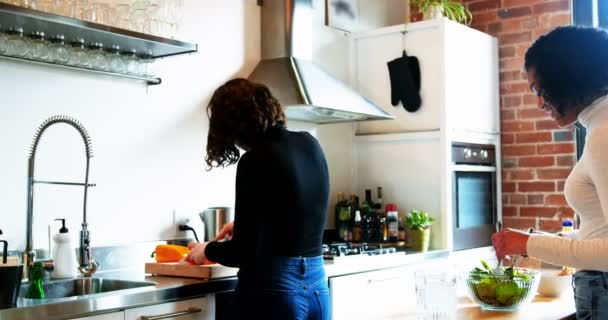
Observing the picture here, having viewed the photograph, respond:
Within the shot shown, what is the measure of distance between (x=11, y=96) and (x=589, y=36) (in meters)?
2.06

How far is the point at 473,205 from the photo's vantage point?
4.54 meters

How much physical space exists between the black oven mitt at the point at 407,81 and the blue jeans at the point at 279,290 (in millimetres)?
2128

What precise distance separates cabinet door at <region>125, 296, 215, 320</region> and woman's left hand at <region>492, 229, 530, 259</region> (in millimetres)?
1140

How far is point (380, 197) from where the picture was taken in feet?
14.8

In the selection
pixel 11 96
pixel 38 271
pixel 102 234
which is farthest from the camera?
pixel 102 234

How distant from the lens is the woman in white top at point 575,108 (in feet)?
6.42

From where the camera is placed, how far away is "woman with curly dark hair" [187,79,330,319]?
7.79 ft

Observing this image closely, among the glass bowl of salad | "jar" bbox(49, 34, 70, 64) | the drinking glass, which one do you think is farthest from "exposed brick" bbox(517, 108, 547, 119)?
"jar" bbox(49, 34, 70, 64)

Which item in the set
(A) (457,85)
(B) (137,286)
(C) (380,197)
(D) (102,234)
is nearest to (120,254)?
(D) (102,234)

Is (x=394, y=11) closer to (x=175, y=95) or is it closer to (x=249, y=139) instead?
(x=175, y=95)

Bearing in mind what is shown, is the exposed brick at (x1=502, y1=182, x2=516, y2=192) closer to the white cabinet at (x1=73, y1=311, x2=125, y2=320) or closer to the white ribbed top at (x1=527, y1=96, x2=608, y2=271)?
the white ribbed top at (x1=527, y1=96, x2=608, y2=271)

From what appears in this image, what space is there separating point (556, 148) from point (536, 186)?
0.27 meters

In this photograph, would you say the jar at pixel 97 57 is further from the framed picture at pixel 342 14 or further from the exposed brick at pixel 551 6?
the exposed brick at pixel 551 6

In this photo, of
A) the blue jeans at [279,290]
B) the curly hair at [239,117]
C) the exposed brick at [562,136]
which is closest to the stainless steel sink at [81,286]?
the blue jeans at [279,290]
